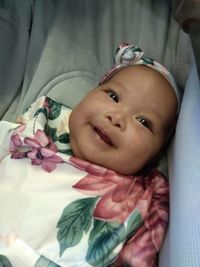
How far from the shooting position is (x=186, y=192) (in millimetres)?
733

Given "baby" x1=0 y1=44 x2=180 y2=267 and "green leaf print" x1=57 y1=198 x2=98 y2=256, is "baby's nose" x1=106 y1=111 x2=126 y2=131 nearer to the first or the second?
"baby" x1=0 y1=44 x2=180 y2=267

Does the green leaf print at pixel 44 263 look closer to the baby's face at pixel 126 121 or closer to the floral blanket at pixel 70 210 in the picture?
the floral blanket at pixel 70 210

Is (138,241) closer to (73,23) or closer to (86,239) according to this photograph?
(86,239)

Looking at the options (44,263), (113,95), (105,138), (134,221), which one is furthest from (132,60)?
(44,263)

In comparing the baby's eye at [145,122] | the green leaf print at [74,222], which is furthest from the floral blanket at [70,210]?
the baby's eye at [145,122]

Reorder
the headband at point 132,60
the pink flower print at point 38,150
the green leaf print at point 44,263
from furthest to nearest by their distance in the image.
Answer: the headband at point 132,60 < the pink flower print at point 38,150 < the green leaf print at point 44,263

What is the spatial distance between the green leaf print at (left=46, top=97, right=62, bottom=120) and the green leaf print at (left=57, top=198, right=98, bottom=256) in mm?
261

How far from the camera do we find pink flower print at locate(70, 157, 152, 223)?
0.88 meters

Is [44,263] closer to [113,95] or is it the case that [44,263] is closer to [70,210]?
[70,210]

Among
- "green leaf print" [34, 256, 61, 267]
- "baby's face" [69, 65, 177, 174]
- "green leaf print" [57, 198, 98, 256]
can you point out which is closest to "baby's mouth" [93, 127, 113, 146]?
"baby's face" [69, 65, 177, 174]

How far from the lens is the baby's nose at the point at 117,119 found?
2.97 ft

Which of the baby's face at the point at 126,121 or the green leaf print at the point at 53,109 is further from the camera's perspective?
the green leaf print at the point at 53,109

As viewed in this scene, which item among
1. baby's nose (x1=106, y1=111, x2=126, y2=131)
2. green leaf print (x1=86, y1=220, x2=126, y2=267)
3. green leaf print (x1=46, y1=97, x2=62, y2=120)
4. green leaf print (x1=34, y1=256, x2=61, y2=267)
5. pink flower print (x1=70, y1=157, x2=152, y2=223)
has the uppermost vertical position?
baby's nose (x1=106, y1=111, x2=126, y2=131)

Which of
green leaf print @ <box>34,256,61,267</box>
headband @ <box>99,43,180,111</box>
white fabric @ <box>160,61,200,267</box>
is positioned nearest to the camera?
white fabric @ <box>160,61,200,267</box>
